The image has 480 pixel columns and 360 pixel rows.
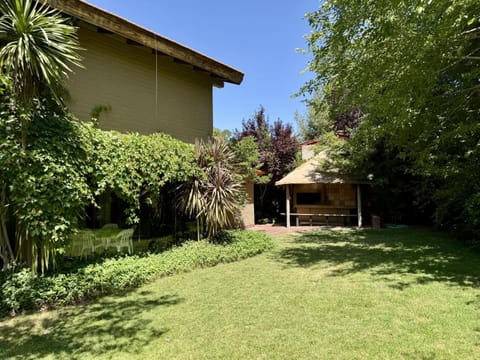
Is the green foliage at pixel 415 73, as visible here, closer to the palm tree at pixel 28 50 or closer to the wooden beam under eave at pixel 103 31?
the wooden beam under eave at pixel 103 31

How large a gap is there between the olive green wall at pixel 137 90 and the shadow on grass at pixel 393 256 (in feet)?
18.7

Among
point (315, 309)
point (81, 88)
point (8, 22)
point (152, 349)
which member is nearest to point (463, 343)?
point (315, 309)

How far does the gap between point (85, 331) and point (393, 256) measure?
7.90 meters

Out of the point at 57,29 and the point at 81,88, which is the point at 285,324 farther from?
the point at 81,88

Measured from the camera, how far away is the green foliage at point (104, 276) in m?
4.91

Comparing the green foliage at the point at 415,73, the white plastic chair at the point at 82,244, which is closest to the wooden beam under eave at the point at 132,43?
the green foliage at the point at 415,73

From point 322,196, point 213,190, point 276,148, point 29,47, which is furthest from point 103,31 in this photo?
point 322,196

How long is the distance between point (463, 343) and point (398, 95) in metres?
5.80

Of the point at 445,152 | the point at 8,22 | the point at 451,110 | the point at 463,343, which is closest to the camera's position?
the point at 463,343

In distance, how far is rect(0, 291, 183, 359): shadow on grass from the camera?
367cm

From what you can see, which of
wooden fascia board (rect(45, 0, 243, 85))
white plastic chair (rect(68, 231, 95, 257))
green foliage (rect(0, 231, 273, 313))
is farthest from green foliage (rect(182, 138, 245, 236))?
wooden fascia board (rect(45, 0, 243, 85))

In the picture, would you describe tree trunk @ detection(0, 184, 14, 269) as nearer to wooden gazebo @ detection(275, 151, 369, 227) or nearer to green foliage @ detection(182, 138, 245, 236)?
green foliage @ detection(182, 138, 245, 236)

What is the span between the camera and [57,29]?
5168 millimetres

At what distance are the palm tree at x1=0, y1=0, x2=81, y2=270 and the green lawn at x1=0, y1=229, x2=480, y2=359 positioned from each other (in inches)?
58.2
